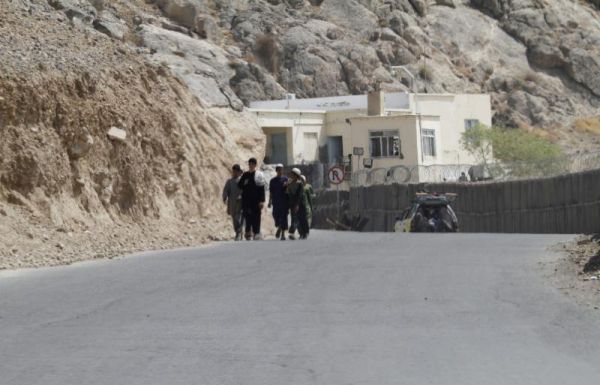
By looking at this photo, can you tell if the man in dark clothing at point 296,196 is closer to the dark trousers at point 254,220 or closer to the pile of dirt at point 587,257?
the dark trousers at point 254,220

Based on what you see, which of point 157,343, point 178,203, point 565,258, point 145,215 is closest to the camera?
point 157,343

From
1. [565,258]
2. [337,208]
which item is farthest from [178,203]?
[337,208]

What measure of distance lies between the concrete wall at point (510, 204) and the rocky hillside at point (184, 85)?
22.4 feet

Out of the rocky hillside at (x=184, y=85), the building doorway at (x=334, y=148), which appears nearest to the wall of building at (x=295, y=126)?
the building doorway at (x=334, y=148)

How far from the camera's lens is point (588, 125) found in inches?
3524

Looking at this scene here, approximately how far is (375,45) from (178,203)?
6204 centimetres

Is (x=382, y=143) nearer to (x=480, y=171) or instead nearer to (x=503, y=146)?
(x=503, y=146)

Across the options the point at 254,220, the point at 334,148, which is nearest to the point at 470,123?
the point at 334,148

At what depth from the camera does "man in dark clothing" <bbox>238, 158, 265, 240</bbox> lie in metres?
28.0

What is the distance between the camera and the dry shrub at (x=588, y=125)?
88.6 meters

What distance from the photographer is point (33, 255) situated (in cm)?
2097

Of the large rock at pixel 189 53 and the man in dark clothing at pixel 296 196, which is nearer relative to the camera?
the man in dark clothing at pixel 296 196

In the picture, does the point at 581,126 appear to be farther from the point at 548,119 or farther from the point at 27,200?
the point at 27,200

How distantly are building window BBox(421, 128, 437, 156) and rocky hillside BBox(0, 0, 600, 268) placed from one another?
9745 millimetres
